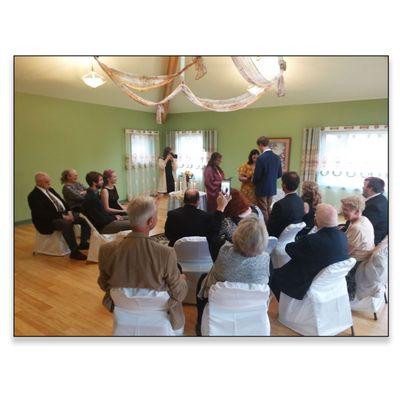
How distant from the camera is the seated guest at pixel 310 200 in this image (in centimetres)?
307

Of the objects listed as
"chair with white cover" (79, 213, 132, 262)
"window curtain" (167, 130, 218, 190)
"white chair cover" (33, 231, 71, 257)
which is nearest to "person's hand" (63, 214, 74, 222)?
"white chair cover" (33, 231, 71, 257)

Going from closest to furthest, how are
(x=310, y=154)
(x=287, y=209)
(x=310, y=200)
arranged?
(x=287, y=209)
(x=310, y=200)
(x=310, y=154)

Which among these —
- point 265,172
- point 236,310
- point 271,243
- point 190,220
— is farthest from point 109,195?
point 236,310

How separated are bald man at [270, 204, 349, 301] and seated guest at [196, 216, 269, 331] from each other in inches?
14.9

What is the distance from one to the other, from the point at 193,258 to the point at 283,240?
36.5 inches

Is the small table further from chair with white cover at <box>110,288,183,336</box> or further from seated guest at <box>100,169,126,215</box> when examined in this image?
chair with white cover at <box>110,288,183,336</box>

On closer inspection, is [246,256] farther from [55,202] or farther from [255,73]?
Result: [55,202]

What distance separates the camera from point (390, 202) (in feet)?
5.65

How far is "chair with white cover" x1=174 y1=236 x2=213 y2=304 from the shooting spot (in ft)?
7.61

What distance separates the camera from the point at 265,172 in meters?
3.83

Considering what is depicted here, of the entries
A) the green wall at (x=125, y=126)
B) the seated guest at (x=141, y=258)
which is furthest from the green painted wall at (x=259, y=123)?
the seated guest at (x=141, y=258)
